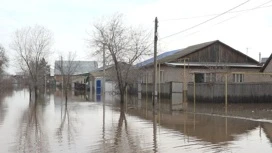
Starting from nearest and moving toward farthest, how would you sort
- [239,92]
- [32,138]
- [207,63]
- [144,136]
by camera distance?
[32,138]
[144,136]
[239,92]
[207,63]

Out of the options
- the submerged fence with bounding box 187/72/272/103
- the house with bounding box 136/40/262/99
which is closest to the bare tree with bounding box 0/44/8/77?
the house with bounding box 136/40/262/99

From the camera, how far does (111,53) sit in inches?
1244

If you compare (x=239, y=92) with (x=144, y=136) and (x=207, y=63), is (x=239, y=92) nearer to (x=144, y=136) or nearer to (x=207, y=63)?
(x=207, y=63)

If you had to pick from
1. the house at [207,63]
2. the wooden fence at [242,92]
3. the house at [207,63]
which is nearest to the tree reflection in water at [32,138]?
the wooden fence at [242,92]

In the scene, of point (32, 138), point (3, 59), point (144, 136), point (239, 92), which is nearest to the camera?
point (32, 138)

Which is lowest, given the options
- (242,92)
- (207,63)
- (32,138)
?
(32,138)

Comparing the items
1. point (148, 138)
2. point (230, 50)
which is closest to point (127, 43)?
point (230, 50)

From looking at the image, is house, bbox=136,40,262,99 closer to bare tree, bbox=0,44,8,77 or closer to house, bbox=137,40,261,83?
house, bbox=137,40,261,83

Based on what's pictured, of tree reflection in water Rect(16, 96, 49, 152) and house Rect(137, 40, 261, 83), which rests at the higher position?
house Rect(137, 40, 261, 83)

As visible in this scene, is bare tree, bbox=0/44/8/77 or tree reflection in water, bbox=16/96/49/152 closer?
tree reflection in water, bbox=16/96/49/152

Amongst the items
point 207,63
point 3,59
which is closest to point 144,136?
point 207,63

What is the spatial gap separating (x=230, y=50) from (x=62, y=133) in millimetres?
31041

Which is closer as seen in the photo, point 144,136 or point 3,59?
point 144,136

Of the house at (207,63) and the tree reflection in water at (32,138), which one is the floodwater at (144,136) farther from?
the house at (207,63)
